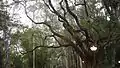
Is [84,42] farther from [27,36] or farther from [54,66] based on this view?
[54,66]

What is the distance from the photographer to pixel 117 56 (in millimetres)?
25938

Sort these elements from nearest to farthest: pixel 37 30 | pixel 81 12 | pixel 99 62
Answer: pixel 99 62 → pixel 81 12 → pixel 37 30

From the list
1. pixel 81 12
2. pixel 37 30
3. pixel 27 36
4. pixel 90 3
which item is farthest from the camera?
pixel 27 36

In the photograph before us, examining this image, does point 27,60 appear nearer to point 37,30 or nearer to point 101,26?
point 37,30

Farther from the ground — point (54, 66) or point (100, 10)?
point (100, 10)

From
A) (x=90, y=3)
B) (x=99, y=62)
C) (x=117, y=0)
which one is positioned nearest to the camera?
(x=117, y=0)

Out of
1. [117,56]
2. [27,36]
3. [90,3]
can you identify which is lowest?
[117,56]

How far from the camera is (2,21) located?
14.3m

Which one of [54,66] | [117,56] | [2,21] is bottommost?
[54,66]

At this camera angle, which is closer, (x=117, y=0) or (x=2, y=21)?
(x=117, y=0)

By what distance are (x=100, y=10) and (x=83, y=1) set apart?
131cm

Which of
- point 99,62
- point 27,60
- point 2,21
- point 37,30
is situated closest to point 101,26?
point 99,62

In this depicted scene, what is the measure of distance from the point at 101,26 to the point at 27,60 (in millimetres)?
22044

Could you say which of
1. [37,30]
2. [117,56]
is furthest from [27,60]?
[117,56]
